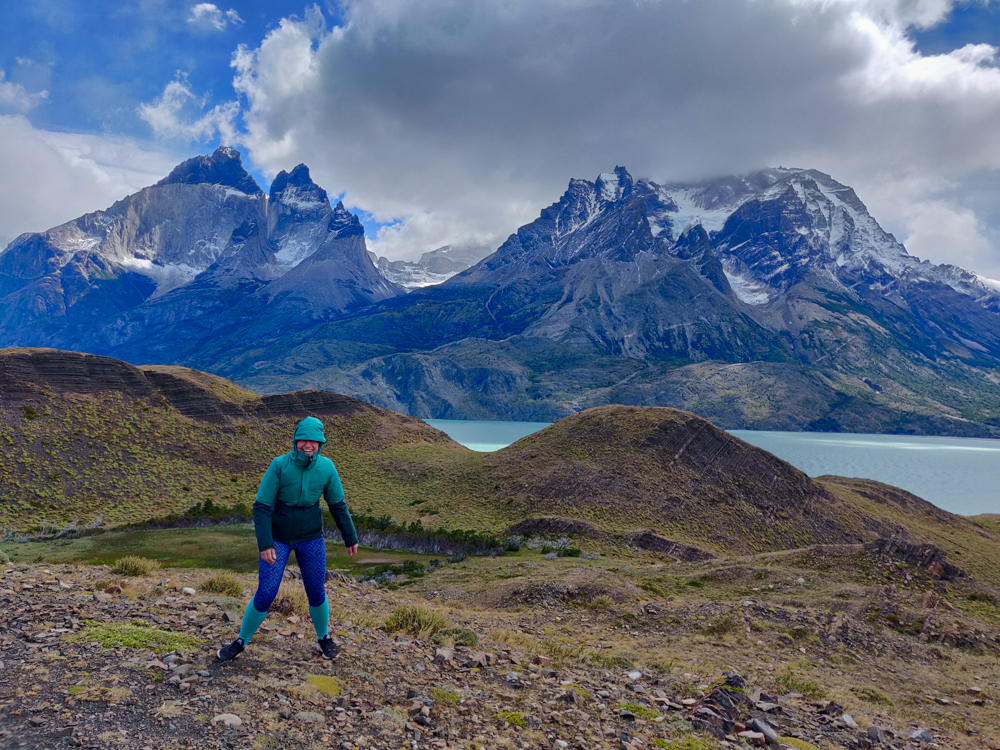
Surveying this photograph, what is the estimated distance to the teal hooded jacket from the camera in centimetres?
816

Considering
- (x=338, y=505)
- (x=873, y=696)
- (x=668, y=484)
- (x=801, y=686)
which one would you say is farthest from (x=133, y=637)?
(x=668, y=484)

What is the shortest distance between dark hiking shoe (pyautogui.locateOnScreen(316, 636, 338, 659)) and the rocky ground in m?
0.16

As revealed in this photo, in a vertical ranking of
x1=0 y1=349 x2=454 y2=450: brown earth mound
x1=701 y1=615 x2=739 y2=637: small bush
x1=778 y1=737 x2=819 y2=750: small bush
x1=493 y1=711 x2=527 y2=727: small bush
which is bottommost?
x1=701 y1=615 x2=739 y2=637: small bush

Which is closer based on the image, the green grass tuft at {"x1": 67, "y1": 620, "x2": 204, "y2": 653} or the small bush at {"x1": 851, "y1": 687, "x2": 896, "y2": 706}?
the green grass tuft at {"x1": 67, "y1": 620, "x2": 204, "y2": 653}

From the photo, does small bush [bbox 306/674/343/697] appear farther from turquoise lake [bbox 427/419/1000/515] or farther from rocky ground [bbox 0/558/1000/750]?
turquoise lake [bbox 427/419/1000/515]

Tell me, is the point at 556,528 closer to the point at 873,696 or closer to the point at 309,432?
the point at 873,696

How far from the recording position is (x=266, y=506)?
8.17 m

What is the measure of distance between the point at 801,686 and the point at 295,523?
10476mm

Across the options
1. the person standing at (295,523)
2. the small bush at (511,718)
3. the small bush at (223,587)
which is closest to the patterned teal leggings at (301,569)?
the person standing at (295,523)

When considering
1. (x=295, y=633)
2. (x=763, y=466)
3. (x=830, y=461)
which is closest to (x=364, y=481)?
(x=763, y=466)

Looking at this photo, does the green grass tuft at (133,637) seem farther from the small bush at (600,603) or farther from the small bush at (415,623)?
the small bush at (600,603)

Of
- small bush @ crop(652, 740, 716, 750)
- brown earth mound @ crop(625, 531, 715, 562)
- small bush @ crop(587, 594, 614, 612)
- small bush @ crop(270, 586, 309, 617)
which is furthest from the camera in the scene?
brown earth mound @ crop(625, 531, 715, 562)

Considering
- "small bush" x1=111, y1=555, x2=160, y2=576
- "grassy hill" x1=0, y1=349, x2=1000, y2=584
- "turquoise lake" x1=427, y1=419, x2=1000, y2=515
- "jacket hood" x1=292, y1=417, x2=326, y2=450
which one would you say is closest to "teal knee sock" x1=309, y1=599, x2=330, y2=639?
"jacket hood" x1=292, y1=417, x2=326, y2=450

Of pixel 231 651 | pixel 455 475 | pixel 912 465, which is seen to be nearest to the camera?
pixel 231 651
